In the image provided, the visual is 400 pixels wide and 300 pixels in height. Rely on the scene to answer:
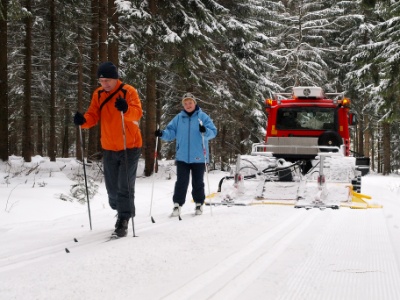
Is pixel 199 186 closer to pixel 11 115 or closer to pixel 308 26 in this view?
pixel 11 115

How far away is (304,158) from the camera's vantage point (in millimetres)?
10766

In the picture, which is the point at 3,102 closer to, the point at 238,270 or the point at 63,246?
the point at 63,246

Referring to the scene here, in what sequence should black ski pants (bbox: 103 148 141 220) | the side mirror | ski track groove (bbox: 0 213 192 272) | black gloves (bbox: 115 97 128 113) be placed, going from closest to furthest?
ski track groove (bbox: 0 213 192 272), black gloves (bbox: 115 97 128 113), black ski pants (bbox: 103 148 141 220), the side mirror

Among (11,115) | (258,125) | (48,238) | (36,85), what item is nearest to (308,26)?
(258,125)

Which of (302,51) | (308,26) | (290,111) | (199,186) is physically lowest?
(199,186)

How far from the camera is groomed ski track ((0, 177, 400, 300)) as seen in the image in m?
3.13

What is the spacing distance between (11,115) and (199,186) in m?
22.9

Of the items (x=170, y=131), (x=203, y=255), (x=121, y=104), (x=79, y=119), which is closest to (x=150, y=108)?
(x=170, y=131)

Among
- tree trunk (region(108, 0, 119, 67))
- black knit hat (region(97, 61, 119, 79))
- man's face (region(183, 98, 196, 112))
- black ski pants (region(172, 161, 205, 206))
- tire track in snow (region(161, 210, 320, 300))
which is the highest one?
tree trunk (region(108, 0, 119, 67))

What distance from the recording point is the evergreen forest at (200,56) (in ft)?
48.1

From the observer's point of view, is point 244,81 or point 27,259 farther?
point 244,81

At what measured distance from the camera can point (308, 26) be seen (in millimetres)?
29203

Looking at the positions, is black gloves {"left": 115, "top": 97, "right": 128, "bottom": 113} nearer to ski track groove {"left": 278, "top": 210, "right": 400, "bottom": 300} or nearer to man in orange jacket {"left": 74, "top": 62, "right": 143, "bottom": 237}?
man in orange jacket {"left": 74, "top": 62, "right": 143, "bottom": 237}

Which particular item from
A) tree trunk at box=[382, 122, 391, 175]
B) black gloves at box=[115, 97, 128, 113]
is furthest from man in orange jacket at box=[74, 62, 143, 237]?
tree trunk at box=[382, 122, 391, 175]
